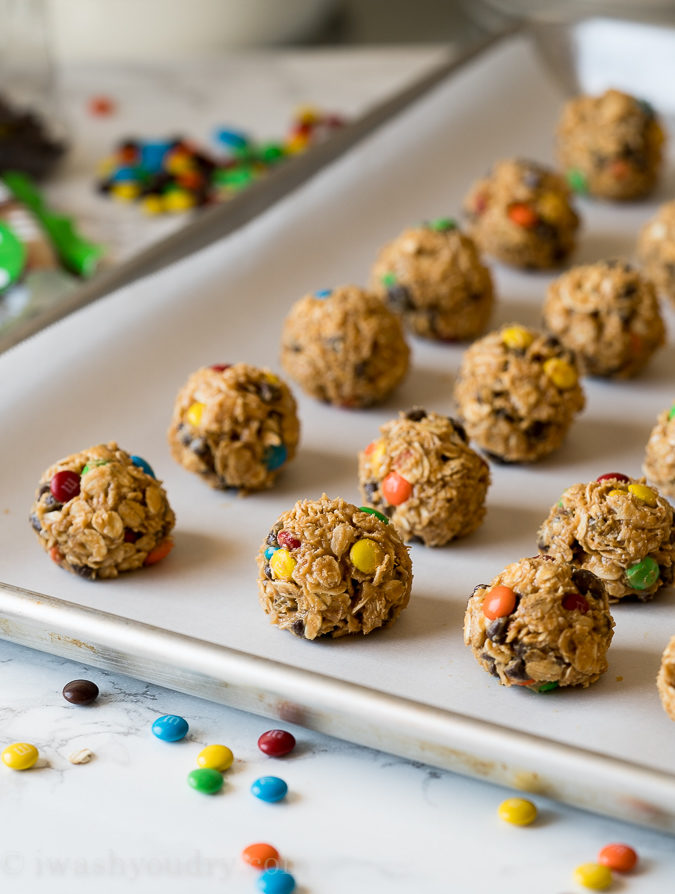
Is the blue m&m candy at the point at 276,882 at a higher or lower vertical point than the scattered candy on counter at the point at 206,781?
higher

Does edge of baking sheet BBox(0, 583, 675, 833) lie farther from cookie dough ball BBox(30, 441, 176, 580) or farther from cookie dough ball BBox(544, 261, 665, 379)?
cookie dough ball BBox(544, 261, 665, 379)

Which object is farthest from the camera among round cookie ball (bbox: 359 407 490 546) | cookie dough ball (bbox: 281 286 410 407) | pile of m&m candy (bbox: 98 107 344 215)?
pile of m&m candy (bbox: 98 107 344 215)

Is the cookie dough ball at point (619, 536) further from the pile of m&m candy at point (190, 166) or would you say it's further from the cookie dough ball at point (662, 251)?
the pile of m&m candy at point (190, 166)

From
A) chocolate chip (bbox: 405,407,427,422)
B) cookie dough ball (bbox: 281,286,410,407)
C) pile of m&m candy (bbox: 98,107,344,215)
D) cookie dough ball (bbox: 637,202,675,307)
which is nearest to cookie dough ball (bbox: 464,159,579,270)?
cookie dough ball (bbox: 637,202,675,307)

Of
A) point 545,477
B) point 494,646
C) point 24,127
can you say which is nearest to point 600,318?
point 545,477

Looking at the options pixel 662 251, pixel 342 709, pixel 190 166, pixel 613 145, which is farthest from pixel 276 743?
pixel 190 166

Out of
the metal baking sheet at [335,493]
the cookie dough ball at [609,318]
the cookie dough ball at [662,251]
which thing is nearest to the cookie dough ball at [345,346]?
the metal baking sheet at [335,493]

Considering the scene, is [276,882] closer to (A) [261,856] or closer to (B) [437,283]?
(A) [261,856]
